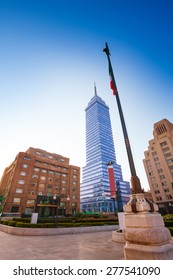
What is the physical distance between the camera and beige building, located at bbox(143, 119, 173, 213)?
47250mm

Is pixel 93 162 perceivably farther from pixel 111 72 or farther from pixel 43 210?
pixel 111 72

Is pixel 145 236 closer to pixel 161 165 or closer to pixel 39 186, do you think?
pixel 39 186

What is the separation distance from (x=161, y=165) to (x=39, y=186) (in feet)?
146

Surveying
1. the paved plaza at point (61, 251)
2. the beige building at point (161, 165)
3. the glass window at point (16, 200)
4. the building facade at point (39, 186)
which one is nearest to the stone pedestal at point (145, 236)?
the paved plaza at point (61, 251)

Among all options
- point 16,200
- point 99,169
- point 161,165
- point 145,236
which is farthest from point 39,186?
point 99,169

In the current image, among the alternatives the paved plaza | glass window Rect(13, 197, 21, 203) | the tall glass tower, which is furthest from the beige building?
the paved plaza

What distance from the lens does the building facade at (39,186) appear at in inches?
1489

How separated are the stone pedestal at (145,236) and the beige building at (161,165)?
49.2 m

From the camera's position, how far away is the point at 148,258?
10.7 feet

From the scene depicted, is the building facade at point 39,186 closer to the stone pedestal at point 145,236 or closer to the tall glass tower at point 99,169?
the stone pedestal at point 145,236

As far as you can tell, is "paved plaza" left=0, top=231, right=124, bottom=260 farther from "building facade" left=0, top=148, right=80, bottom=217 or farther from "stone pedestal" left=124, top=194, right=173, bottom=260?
"building facade" left=0, top=148, right=80, bottom=217
